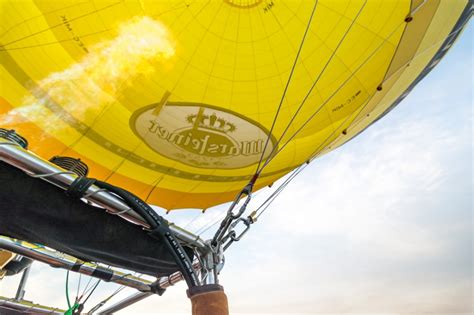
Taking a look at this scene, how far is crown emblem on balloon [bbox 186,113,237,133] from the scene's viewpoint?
18.7ft

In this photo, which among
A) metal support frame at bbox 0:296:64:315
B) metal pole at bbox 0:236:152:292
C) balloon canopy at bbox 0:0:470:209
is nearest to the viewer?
metal pole at bbox 0:236:152:292

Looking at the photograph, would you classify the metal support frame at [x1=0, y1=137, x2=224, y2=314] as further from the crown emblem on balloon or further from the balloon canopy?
the crown emblem on balloon

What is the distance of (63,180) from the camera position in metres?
2.58

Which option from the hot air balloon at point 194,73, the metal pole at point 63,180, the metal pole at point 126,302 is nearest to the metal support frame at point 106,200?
the metal pole at point 63,180

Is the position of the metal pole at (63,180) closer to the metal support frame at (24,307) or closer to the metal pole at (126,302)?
the metal pole at (126,302)

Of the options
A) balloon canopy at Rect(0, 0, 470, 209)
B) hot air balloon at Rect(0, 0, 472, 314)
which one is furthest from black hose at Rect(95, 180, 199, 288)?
balloon canopy at Rect(0, 0, 470, 209)

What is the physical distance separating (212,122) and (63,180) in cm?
341

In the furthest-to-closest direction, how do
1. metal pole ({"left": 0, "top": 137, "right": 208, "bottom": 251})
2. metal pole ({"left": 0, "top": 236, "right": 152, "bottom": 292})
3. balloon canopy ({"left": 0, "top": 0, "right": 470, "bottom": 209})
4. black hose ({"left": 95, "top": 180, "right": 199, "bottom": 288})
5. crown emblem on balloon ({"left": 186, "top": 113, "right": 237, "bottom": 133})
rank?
crown emblem on balloon ({"left": 186, "top": 113, "right": 237, "bottom": 133}) < balloon canopy ({"left": 0, "top": 0, "right": 470, "bottom": 209}) < metal pole ({"left": 0, "top": 236, "right": 152, "bottom": 292}) < black hose ({"left": 95, "top": 180, "right": 199, "bottom": 288}) < metal pole ({"left": 0, "top": 137, "right": 208, "bottom": 251})

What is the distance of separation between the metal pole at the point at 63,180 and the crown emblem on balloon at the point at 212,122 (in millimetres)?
3091

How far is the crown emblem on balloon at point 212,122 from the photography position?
570cm

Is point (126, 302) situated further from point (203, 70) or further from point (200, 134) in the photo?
point (203, 70)

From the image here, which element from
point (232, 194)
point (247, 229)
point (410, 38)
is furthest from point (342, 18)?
point (232, 194)

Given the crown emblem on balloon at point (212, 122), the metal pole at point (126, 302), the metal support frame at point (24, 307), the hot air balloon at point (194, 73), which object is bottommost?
the metal pole at point (126, 302)

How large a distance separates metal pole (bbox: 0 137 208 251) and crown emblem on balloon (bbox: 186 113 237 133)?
122 inches
